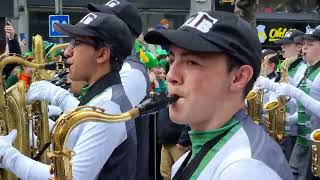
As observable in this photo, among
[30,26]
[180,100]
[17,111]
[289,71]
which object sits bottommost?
[30,26]

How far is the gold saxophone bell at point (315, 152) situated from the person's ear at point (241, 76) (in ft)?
13.8

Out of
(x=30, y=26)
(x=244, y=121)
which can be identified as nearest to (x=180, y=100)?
(x=244, y=121)

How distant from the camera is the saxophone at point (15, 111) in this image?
3988 mm

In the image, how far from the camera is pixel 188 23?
2.18 meters

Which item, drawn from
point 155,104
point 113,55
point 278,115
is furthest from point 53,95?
point 278,115

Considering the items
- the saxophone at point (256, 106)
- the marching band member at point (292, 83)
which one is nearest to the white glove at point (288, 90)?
the marching band member at point (292, 83)

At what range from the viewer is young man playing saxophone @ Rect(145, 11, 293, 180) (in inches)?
81.4

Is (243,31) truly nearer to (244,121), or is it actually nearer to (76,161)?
(244,121)

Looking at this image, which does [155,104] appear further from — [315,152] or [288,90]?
[288,90]

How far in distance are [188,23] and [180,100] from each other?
0.87 feet

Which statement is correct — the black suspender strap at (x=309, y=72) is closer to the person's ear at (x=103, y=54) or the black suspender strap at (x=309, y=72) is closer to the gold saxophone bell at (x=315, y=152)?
the gold saxophone bell at (x=315, y=152)

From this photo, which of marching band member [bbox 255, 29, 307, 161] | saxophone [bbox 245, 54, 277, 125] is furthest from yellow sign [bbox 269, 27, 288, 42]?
saxophone [bbox 245, 54, 277, 125]

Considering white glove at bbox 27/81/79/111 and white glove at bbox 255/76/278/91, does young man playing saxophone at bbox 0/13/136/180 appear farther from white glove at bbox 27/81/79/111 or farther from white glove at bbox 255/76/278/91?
white glove at bbox 255/76/278/91

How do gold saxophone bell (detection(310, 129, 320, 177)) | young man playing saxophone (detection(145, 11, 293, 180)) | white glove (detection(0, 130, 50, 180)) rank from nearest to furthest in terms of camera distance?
young man playing saxophone (detection(145, 11, 293, 180)) → white glove (detection(0, 130, 50, 180)) → gold saxophone bell (detection(310, 129, 320, 177))
